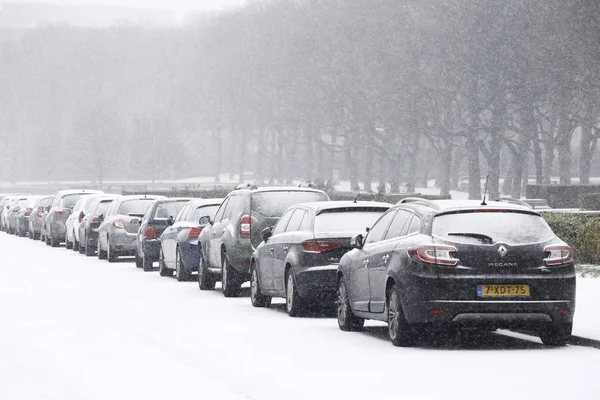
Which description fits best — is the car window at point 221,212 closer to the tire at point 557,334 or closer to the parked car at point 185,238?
the parked car at point 185,238

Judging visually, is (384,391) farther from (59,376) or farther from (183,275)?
(183,275)

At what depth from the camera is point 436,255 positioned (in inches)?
578

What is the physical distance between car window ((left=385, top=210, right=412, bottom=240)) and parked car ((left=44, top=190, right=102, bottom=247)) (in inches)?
1144

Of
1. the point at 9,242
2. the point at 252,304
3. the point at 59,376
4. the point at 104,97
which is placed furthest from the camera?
the point at 104,97

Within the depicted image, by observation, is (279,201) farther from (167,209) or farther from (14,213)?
(14,213)

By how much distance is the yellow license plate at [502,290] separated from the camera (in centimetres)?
1461

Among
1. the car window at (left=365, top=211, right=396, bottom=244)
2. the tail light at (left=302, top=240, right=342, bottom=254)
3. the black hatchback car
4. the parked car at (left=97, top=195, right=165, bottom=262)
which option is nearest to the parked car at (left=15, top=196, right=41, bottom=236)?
the parked car at (left=97, top=195, right=165, bottom=262)

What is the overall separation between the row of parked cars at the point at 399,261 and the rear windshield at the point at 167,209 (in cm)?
671

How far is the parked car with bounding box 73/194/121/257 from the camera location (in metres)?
38.8

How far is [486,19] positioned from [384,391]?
180 feet

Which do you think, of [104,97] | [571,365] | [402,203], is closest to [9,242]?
[402,203]

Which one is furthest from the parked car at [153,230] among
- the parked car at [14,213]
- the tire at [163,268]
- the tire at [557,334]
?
the parked car at [14,213]

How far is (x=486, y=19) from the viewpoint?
65062mm

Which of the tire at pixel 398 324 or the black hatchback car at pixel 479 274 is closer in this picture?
the black hatchback car at pixel 479 274
